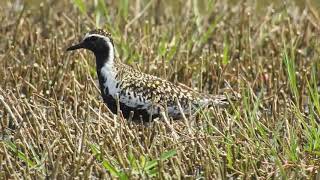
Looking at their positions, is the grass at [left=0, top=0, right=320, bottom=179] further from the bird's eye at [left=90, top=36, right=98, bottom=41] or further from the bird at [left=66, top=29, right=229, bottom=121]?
the bird's eye at [left=90, top=36, right=98, bottom=41]

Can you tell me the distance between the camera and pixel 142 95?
22.0 feet

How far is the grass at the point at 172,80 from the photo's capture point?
5711 millimetres

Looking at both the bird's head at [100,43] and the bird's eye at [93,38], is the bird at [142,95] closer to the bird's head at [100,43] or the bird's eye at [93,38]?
the bird's head at [100,43]

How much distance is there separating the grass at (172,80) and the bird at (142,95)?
0.11 meters

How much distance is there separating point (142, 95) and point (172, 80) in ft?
3.36

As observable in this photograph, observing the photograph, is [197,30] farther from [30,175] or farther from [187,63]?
[30,175]

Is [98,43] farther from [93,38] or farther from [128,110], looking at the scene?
[128,110]

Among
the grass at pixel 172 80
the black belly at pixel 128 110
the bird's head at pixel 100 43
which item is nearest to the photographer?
the grass at pixel 172 80

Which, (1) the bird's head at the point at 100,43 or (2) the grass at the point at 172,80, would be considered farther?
(1) the bird's head at the point at 100,43

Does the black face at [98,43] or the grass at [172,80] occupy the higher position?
the black face at [98,43]

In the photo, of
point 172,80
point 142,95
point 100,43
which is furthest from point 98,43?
point 172,80

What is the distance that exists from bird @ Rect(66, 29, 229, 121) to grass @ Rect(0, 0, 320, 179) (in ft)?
0.36

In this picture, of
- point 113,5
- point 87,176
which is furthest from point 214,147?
point 113,5

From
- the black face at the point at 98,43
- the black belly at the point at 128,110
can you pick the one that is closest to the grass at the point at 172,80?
the black belly at the point at 128,110
